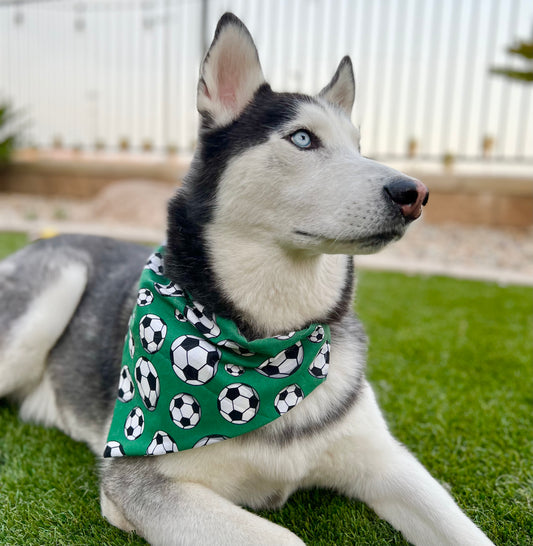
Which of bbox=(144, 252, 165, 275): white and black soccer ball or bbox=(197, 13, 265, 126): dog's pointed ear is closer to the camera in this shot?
bbox=(197, 13, 265, 126): dog's pointed ear

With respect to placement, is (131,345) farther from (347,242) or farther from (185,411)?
(347,242)

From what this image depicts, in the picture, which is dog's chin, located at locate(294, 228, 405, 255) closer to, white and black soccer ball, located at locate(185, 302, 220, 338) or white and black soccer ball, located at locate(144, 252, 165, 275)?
white and black soccer ball, located at locate(185, 302, 220, 338)

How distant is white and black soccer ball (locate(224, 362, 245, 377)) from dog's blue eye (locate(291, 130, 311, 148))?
0.72 m

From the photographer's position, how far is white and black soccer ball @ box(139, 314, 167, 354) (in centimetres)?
185

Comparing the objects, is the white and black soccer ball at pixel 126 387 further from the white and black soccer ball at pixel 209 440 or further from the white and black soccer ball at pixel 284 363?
the white and black soccer ball at pixel 284 363

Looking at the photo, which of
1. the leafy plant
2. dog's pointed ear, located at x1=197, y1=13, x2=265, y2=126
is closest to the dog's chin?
dog's pointed ear, located at x1=197, y1=13, x2=265, y2=126

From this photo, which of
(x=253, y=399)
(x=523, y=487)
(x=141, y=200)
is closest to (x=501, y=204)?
(x=141, y=200)

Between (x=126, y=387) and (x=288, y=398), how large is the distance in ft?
1.92

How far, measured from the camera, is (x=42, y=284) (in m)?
2.62

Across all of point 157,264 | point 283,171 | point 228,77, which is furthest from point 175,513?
point 228,77

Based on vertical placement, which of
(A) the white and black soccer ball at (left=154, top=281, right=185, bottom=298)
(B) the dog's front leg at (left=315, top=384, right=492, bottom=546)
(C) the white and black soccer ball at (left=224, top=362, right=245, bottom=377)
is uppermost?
(A) the white and black soccer ball at (left=154, top=281, right=185, bottom=298)

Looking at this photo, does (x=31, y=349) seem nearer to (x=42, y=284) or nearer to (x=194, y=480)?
(x=42, y=284)

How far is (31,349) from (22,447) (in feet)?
1.40

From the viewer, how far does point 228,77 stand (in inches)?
78.1
